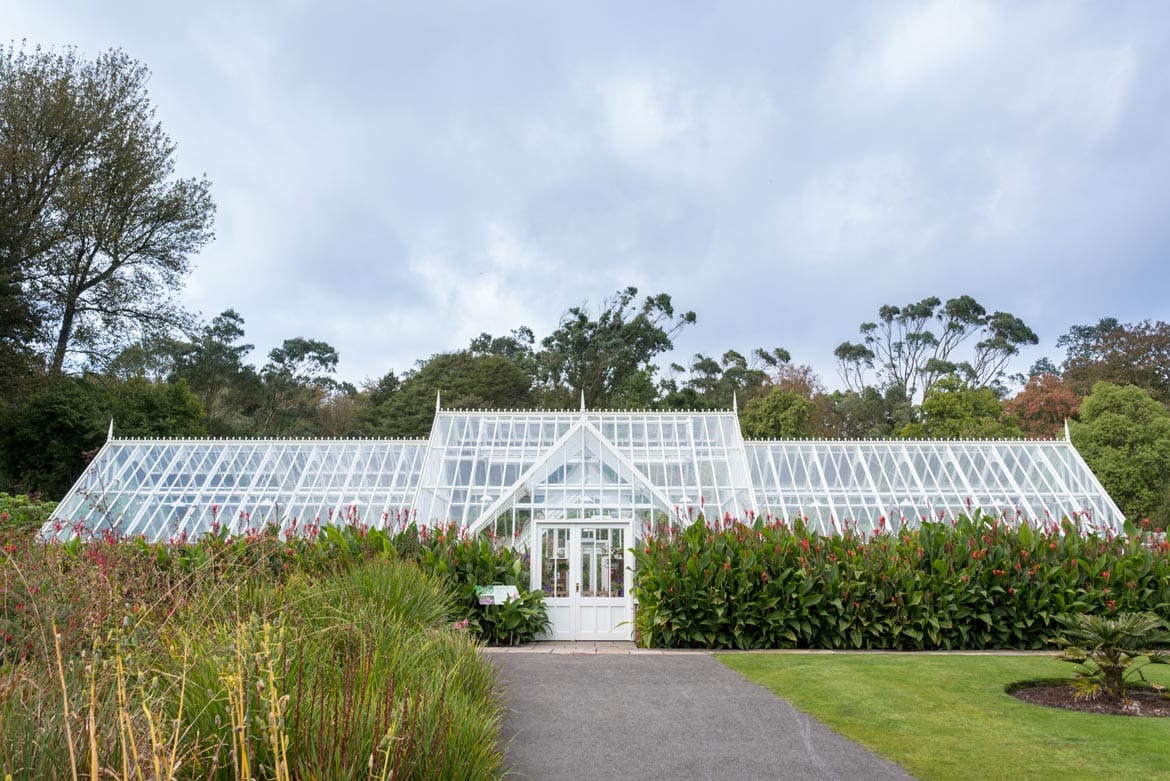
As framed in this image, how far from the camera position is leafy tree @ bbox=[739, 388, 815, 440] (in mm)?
32188

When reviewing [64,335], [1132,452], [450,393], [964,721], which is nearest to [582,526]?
[964,721]

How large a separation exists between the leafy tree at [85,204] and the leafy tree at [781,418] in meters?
23.4

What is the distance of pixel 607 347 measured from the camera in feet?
139

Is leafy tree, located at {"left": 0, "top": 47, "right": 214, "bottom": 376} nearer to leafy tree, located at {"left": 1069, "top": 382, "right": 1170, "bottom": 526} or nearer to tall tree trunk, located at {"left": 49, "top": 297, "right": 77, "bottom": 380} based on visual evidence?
tall tree trunk, located at {"left": 49, "top": 297, "right": 77, "bottom": 380}

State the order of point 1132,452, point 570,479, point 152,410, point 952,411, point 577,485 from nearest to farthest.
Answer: point 577,485, point 570,479, point 1132,452, point 152,410, point 952,411

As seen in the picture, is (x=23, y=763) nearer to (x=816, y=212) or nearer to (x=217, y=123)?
(x=217, y=123)

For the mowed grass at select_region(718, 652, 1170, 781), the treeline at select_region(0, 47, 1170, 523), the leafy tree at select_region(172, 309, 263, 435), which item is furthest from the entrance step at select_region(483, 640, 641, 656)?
the leafy tree at select_region(172, 309, 263, 435)

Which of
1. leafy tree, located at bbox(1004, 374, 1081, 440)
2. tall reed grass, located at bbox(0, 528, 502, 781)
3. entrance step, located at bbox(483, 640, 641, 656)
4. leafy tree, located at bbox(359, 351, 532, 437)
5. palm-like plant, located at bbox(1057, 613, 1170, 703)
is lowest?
tall reed grass, located at bbox(0, 528, 502, 781)

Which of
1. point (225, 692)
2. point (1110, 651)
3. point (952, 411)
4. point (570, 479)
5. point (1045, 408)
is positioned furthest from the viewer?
point (1045, 408)

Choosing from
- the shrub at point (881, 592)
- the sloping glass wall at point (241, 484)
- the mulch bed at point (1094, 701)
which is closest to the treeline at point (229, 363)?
the sloping glass wall at point (241, 484)

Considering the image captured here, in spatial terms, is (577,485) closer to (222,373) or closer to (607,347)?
(607,347)

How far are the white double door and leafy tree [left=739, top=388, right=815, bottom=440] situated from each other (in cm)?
1841

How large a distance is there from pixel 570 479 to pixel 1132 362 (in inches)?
1285

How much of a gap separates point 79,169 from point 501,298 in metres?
22.6
